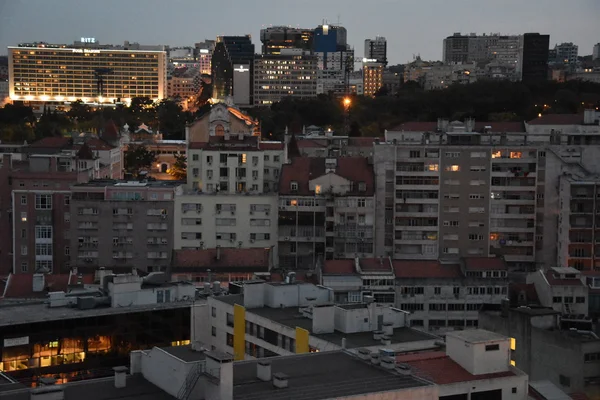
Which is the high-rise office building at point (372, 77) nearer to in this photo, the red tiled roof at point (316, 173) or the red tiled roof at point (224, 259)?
the red tiled roof at point (316, 173)

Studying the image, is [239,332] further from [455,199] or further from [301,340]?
[455,199]

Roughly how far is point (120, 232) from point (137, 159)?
12873mm

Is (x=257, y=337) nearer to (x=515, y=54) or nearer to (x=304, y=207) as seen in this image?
(x=304, y=207)

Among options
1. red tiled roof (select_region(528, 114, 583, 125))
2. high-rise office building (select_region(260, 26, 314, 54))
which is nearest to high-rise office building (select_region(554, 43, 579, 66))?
high-rise office building (select_region(260, 26, 314, 54))

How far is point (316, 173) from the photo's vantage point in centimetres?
1892

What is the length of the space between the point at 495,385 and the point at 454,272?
7360 mm

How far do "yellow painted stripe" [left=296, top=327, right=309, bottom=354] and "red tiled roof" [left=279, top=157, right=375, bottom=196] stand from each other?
8785mm

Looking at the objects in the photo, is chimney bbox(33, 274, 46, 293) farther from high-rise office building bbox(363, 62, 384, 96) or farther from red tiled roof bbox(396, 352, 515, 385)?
high-rise office building bbox(363, 62, 384, 96)

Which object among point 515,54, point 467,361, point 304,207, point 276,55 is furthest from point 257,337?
point 515,54

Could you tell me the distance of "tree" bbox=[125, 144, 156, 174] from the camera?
30719 mm

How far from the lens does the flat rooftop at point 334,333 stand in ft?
31.2

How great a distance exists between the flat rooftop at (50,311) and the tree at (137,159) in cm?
1890

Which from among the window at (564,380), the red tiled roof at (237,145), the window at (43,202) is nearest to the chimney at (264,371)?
the window at (564,380)

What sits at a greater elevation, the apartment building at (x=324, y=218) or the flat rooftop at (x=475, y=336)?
the apartment building at (x=324, y=218)
